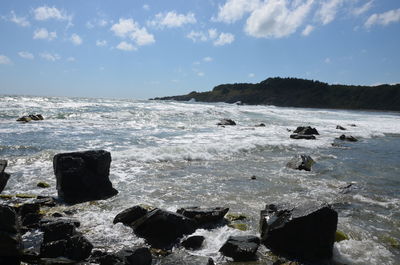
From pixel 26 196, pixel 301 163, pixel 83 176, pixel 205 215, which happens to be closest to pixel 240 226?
pixel 205 215

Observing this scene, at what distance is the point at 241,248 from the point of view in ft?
17.9

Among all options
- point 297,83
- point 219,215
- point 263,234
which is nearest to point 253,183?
point 219,215

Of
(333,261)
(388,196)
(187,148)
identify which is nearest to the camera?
(333,261)

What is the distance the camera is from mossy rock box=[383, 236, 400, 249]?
19.9ft

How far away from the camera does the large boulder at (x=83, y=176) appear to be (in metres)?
8.38

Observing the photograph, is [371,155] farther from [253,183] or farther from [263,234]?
[263,234]

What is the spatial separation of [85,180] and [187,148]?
308 inches

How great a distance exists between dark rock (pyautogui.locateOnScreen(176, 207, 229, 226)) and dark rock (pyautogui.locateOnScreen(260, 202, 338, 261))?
1396 mm

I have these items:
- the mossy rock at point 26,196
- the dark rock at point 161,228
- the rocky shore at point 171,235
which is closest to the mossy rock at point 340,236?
the rocky shore at point 171,235

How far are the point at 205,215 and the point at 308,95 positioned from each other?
121 m

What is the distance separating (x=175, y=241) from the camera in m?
6.02

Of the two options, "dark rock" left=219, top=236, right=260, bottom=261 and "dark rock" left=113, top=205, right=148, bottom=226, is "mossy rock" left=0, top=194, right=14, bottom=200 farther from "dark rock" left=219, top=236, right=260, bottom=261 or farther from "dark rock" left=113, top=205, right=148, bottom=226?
"dark rock" left=219, top=236, right=260, bottom=261

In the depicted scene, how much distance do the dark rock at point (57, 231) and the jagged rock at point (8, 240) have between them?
58 centimetres

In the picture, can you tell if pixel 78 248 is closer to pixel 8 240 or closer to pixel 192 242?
pixel 8 240
